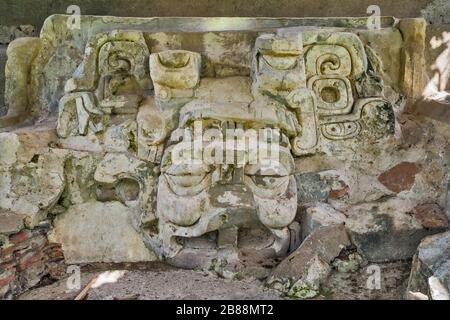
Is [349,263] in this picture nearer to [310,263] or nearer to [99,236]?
[310,263]

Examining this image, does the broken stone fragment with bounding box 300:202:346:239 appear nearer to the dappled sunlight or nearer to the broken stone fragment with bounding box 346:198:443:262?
the broken stone fragment with bounding box 346:198:443:262

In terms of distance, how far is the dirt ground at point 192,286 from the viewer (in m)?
2.44

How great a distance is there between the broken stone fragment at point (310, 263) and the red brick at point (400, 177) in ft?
1.46

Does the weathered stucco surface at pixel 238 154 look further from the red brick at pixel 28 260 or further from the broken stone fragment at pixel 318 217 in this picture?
the red brick at pixel 28 260

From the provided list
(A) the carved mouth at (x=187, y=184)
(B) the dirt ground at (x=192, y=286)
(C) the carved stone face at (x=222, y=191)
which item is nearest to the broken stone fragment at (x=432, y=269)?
(B) the dirt ground at (x=192, y=286)

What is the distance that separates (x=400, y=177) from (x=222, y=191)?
1.05m

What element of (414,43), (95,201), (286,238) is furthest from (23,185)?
(414,43)

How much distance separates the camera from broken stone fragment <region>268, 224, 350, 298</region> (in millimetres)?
2439

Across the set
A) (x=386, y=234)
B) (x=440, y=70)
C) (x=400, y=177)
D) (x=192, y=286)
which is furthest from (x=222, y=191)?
(x=440, y=70)

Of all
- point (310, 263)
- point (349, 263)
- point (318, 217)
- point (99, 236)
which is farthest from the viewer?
point (99, 236)

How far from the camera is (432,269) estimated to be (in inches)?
87.5

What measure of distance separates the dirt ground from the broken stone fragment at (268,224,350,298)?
0.18 ft

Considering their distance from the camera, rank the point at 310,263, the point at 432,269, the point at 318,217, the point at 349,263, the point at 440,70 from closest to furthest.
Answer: the point at 432,269, the point at 310,263, the point at 349,263, the point at 318,217, the point at 440,70

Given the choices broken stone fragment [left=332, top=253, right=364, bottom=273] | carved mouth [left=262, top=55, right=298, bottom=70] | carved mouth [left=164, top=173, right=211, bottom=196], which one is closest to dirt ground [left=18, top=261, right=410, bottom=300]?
broken stone fragment [left=332, top=253, right=364, bottom=273]
